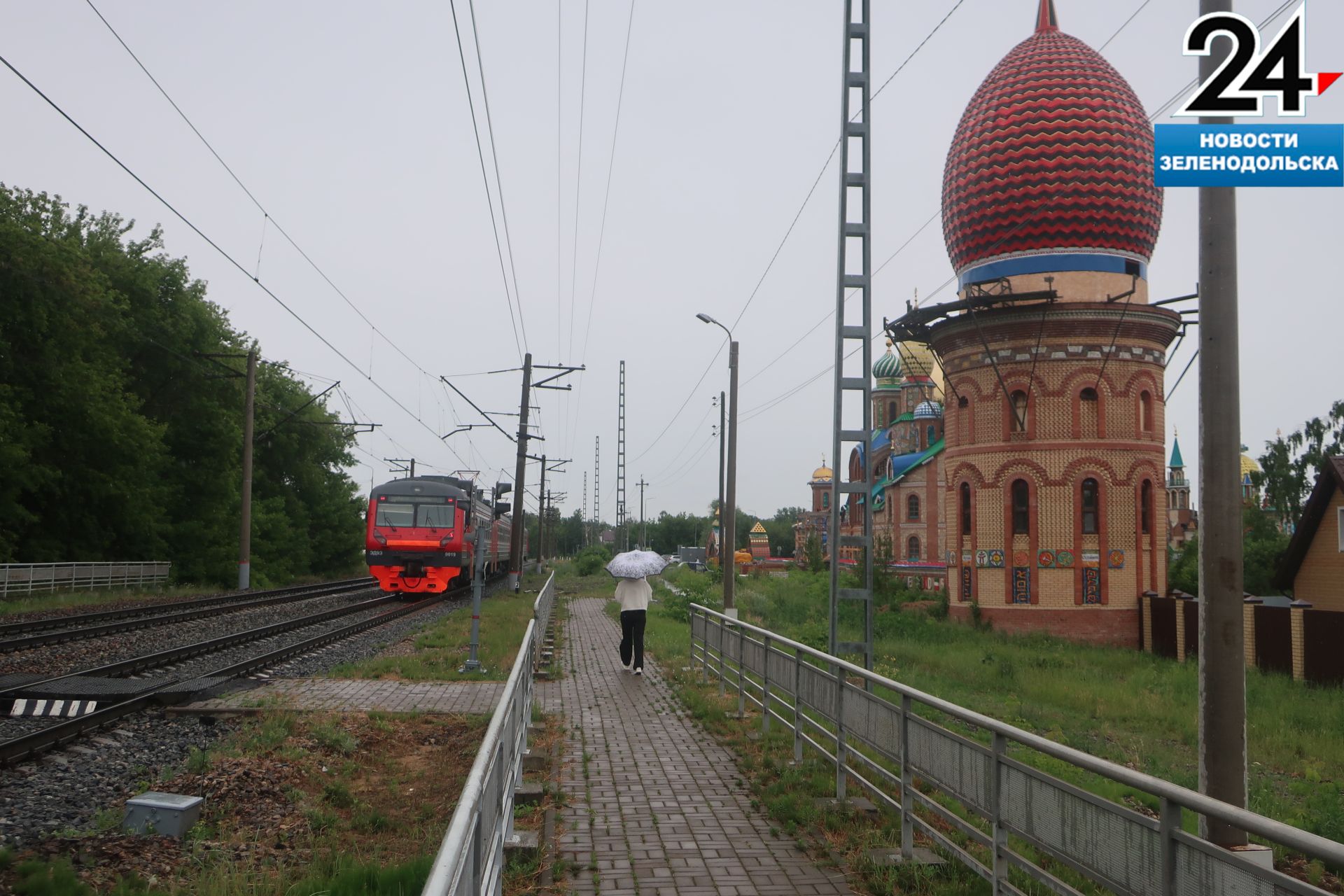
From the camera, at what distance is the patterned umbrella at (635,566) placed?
47.8ft

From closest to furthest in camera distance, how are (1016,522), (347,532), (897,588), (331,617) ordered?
(331,617)
(1016,522)
(897,588)
(347,532)

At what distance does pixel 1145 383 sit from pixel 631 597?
22765 mm

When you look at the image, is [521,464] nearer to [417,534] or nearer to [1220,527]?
[417,534]

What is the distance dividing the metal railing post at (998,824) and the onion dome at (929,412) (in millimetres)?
65007

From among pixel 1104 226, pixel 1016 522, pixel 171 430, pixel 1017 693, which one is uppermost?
pixel 1104 226

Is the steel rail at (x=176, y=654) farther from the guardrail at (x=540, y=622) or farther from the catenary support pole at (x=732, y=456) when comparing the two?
the catenary support pole at (x=732, y=456)

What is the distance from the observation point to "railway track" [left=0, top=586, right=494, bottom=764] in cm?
955

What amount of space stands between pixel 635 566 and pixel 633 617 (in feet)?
3.73

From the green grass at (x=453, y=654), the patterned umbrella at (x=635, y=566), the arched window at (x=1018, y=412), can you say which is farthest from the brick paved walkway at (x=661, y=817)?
the arched window at (x=1018, y=412)

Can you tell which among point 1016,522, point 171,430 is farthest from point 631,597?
point 171,430

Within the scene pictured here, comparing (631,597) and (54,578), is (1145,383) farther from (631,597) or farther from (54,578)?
(54,578)

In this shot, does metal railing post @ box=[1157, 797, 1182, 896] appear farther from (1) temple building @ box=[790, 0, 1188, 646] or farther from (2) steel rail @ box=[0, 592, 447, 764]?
(1) temple building @ box=[790, 0, 1188, 646]

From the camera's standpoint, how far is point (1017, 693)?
19.7m

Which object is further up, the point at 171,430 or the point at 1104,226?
the point at 1104,226
